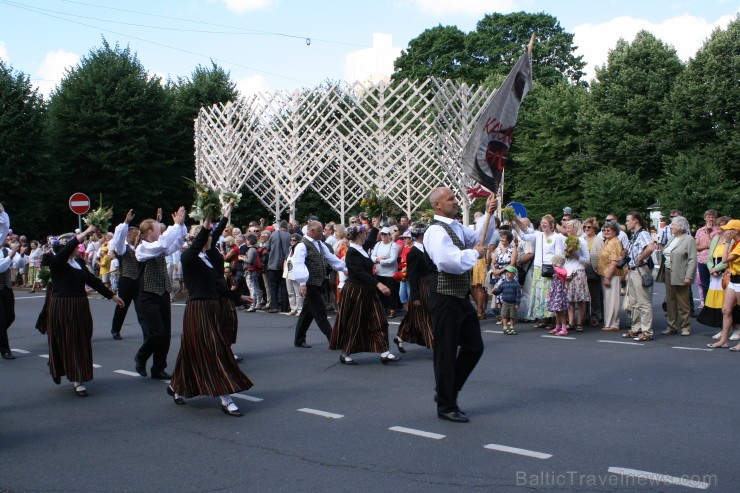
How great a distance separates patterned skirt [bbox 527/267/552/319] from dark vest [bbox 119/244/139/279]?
21.5 feet

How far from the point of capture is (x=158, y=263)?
30.0 feet

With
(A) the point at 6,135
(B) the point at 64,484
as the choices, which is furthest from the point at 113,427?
(A) the point at 6,135

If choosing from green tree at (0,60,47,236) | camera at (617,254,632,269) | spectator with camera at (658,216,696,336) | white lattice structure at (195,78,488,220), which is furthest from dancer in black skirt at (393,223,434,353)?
green tree at (0,60,47,236)

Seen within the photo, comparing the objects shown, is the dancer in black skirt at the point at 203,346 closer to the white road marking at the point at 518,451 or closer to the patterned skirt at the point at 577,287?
the white road marking at the point at 518,451

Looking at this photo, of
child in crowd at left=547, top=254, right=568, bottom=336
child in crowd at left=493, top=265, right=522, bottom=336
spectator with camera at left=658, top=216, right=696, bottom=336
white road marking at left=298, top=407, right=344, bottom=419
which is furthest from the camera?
child in crowd at left=493, top=265, right=522, bottom=336

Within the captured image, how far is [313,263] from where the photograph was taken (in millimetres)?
10656

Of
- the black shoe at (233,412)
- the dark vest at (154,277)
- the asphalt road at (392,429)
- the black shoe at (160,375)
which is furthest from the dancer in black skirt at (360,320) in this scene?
the black shoe at (233,412)

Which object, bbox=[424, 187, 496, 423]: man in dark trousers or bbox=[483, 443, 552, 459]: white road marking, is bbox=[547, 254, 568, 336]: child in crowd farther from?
bbox=[483, 443, 552, 459]: white road marking

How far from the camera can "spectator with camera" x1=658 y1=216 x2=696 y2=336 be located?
37.4 ft

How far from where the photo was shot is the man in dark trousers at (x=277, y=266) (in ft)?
52.5

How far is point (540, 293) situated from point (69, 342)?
772 cm

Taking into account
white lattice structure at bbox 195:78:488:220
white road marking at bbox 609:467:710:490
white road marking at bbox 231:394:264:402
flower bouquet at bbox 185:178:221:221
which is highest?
white lattice structure at bbox 195:78:488:220

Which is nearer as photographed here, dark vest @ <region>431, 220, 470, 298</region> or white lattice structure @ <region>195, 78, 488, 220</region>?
dark vest @ <region>431, 220, 470, 298</region>

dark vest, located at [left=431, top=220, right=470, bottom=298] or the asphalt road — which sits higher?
dark vest, located at [left=431, top=220, right=470, bottom=298]
